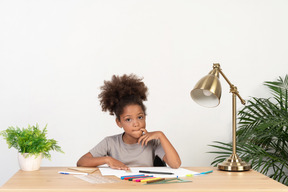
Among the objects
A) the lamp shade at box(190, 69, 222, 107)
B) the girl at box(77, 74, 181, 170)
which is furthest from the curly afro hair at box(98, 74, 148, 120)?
the lamp shade at box(190, 69, 222, 107)

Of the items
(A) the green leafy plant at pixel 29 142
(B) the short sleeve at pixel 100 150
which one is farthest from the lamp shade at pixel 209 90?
(A) the green leafy plant at pixel 29 142

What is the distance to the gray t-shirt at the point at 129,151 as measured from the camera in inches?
101

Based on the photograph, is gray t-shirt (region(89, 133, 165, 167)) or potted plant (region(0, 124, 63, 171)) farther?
gray t-shirt (region(89, 133, 165, 167))

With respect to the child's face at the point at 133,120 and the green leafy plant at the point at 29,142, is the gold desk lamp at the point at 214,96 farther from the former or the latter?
the green leafy plant at the point at 29,142

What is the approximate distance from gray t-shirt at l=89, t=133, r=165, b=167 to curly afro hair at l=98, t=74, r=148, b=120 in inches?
7.4

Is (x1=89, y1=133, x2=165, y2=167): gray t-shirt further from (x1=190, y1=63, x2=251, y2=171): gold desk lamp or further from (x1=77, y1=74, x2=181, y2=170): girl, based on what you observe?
(x1=190, y1=63, x2=251, y2=171): gold desk lamp

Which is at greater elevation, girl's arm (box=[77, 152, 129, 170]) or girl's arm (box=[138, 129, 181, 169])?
girl's arm (box=[138, 129, 181, 169])

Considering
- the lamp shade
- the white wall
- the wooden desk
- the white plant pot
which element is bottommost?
the wooden desk

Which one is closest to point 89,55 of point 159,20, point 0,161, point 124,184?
point 159,20

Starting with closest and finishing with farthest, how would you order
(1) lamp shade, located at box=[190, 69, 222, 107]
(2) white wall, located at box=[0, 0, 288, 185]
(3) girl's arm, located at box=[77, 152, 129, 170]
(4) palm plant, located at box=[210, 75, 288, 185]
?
(1) lamp shade, located at box=[190, 69, 222, 107], (3) girl's arm, located at box=[77, 152, 129, 170], (4) palm plant, located at box=[210, 75, 288, 185], (2) white wall, located at box=[0, 0, 288, 185]

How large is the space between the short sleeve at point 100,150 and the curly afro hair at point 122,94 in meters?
0.21

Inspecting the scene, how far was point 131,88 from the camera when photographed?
2.65 metres

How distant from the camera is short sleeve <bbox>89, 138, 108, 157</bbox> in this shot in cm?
257

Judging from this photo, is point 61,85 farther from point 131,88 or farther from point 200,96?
point 200,96
